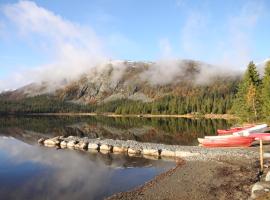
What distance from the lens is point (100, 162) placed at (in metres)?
52.3

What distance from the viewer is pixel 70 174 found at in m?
44.1

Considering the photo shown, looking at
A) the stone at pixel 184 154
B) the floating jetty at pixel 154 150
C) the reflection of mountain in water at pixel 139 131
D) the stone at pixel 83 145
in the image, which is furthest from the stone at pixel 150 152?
the reflection of mountain in water at pixel 139 131

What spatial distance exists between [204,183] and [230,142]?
2444 centimetres

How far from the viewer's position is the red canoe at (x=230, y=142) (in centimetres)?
5501

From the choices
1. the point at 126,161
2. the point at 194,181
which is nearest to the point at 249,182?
the point at 194,181

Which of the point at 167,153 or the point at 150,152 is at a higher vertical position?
the point at 150,152

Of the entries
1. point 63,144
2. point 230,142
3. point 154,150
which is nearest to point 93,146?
point 63,144

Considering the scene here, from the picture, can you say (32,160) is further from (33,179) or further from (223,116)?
(223,116)

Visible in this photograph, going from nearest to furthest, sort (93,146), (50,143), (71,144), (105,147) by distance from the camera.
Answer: (105,147)
(93,146)
(71,144)
(50,143)

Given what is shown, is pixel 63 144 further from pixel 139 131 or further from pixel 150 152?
pixel 139 131

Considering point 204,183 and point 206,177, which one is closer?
point 204,183

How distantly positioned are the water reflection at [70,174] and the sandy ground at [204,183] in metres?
3.61

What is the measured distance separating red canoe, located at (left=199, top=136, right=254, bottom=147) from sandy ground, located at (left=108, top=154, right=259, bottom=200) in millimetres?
11777

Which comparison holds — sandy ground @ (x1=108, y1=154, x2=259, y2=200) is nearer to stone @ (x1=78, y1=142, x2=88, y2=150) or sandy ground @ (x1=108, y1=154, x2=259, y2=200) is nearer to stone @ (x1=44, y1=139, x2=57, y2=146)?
stone @ (x1=78, y1=142, x2=88, y2=150)
